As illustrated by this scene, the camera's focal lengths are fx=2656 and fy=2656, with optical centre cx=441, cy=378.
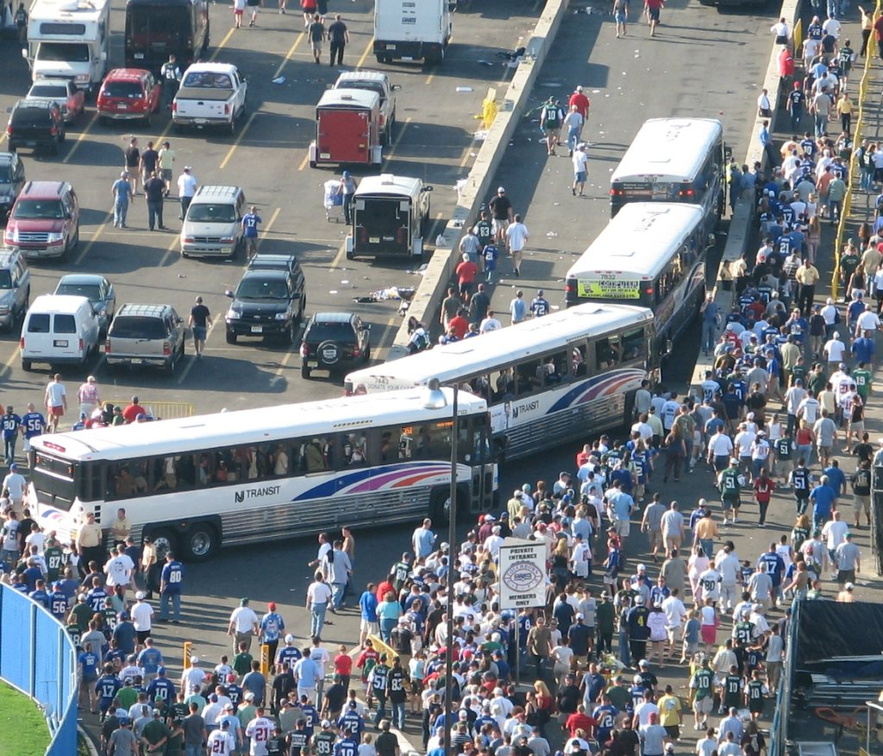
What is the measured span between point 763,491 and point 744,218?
54.2 feet

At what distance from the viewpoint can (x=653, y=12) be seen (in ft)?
242

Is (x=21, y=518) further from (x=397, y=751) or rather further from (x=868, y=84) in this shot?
(x=868, y=84)

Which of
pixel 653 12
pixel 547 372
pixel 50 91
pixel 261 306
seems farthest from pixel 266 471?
pixel 653 12

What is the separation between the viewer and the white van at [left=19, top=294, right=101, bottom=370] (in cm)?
5288

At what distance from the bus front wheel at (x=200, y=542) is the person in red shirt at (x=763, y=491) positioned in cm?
934

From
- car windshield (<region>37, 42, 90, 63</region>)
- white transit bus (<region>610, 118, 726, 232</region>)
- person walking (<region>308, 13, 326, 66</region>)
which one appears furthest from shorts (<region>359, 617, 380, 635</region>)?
person walking (<region>308, 13, 326, 66</region>)

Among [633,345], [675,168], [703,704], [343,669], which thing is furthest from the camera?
[675,168]

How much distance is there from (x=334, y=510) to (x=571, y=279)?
28.7ft

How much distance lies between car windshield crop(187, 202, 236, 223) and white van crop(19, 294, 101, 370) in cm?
705

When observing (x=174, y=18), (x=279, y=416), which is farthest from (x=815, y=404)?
(x=174, y=18)

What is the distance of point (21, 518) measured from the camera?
145 feet

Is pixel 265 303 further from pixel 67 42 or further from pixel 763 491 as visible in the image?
pixel 67 42

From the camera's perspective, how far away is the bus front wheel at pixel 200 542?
44.9 m

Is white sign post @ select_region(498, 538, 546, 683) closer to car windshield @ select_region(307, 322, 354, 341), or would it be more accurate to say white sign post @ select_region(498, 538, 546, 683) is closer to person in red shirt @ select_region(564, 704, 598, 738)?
person in red shirt @ select_region(564, 704, 598, 738)
